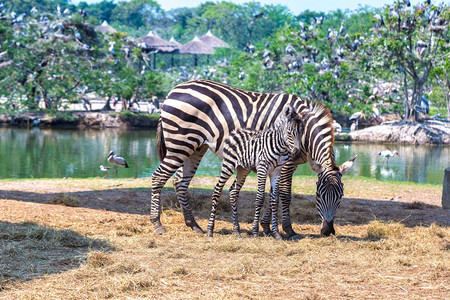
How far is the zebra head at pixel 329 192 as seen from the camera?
7035 millimetres

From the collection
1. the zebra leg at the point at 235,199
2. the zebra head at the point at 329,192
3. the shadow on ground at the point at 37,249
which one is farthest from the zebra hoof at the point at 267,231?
the shadow on ground at the point at 37,249

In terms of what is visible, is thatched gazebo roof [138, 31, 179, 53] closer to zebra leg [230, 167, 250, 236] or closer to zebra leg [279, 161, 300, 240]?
zebra leg [279, 161, 300, 240]

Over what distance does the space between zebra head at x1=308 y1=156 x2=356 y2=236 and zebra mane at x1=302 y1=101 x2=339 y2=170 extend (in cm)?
8

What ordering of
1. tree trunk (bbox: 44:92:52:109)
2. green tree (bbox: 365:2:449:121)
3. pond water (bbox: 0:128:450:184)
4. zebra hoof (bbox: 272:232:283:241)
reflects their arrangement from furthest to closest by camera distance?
tree trunk (bbox: 44:92:52:109) < green tree (bbox: 365:2:449:121) < pond water (bbox: 0:128:450:184) < zebra hoof (bbox: 272:232:283:241)

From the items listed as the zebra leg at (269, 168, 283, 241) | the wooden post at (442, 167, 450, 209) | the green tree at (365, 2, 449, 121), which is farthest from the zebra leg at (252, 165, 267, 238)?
the green tree at (365, 2, 449, 121)

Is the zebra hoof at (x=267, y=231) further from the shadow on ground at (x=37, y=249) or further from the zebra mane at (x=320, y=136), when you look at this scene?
the shadow on ground at (x=37, y=249)

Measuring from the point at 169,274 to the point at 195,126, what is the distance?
307 cm

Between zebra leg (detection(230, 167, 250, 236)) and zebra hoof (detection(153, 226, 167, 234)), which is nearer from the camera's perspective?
zebra leg (detection(230, 167, 250, 236))

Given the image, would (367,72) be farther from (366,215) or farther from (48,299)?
(48,299)

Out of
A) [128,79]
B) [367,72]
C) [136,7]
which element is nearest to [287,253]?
[367,72]

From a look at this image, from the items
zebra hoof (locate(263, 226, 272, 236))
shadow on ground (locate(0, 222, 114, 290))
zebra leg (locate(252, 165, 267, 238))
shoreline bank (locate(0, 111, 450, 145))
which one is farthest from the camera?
shoreline bank (locate(0, 111, 450, 145))

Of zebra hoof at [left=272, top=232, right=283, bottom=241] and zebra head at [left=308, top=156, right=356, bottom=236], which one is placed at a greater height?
zebra head at [left=308, top=156, right=356, bottom=236]

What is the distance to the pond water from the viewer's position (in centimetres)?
1759

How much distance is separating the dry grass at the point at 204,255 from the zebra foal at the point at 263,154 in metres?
0.41
